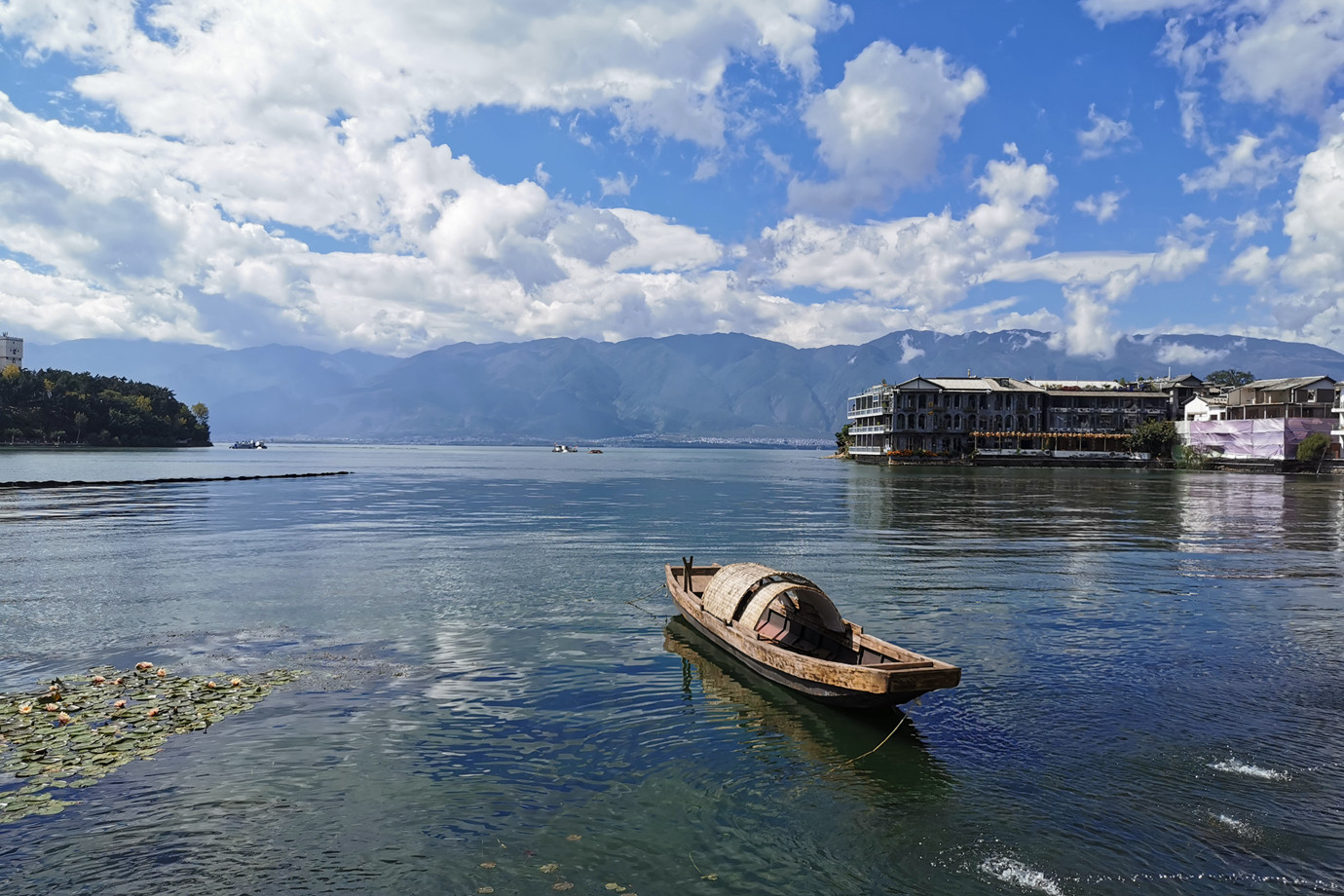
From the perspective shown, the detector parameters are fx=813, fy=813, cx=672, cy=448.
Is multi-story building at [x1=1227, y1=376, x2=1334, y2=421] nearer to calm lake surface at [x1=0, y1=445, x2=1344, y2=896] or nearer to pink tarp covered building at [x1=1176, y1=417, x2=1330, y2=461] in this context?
pink tarp covered building at [x1=1176, y1=417, x2=1330, y2=461]

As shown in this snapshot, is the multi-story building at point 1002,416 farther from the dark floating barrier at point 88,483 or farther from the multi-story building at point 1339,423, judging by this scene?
the dark floating barrier at point 88,483

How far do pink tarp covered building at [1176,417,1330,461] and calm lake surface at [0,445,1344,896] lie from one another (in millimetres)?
120203

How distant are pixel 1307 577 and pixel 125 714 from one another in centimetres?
4095

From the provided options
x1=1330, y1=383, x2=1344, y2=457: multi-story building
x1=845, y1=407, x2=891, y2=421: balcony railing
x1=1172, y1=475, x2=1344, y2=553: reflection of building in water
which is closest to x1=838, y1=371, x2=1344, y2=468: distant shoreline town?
x1=845, y1=407, x2=891, y2=421: balcony railing

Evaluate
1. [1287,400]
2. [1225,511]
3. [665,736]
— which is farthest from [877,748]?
[1287,400]

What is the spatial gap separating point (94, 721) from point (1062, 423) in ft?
568

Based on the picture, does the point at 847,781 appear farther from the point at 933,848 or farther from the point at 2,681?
the point at 2,681

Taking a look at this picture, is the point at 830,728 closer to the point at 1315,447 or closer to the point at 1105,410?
the point at 1315,447

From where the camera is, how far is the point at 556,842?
37.1 ft

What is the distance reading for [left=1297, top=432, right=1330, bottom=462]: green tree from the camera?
12400 centimetres

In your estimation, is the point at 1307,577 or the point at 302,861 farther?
the point at 1307,577

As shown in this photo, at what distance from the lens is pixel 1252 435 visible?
456 ft

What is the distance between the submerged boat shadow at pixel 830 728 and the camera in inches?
547

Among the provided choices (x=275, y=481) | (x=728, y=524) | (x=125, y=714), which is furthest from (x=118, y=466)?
(x=125, y=714)
